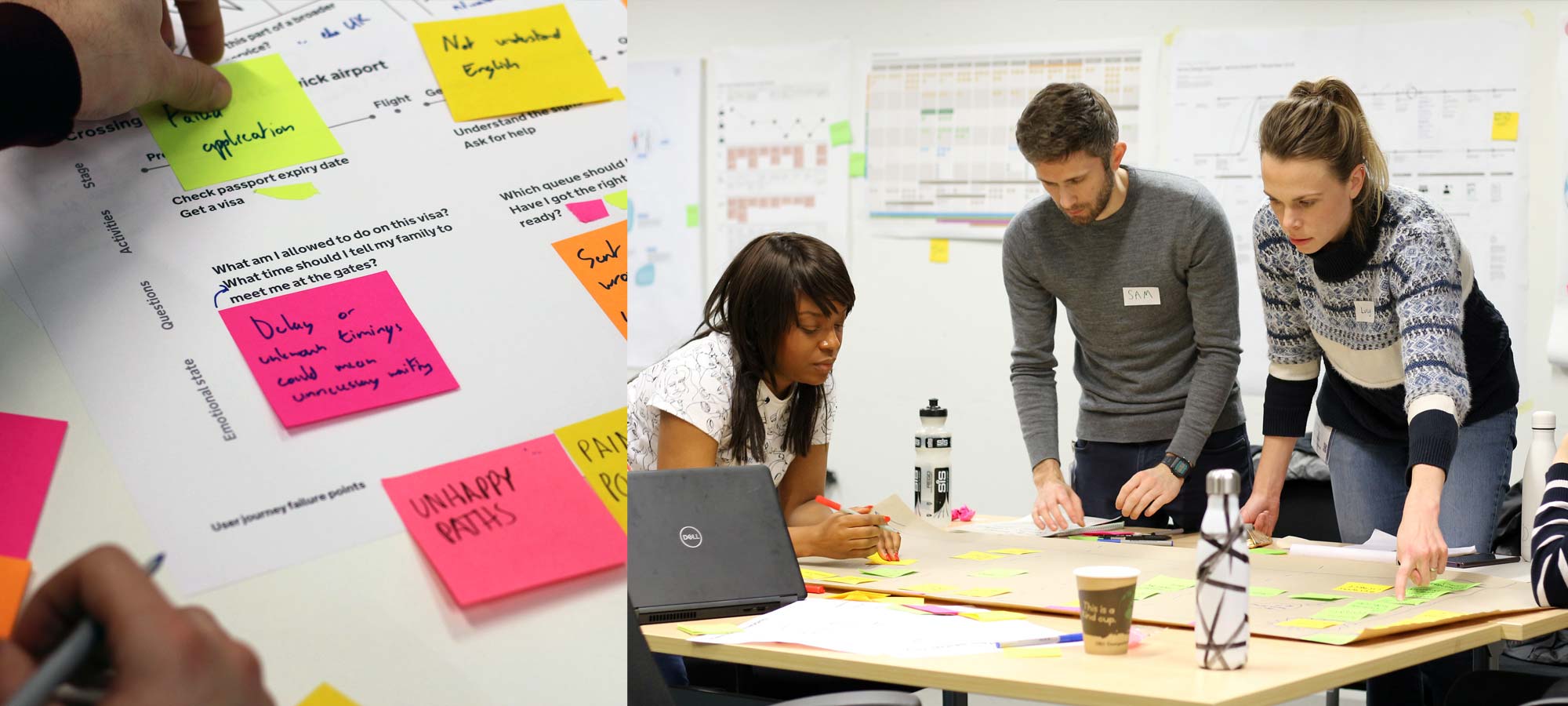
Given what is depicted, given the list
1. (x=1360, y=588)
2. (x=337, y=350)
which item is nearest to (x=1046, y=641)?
(x=1360, y=588)

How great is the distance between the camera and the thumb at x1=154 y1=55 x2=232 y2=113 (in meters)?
0.60

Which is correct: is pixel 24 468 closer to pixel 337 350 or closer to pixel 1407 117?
pixel 337 350

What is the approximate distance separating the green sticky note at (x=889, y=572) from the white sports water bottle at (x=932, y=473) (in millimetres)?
436

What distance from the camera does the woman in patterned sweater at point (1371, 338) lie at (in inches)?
63.9

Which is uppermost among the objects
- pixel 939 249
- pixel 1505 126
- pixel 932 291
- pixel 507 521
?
pixel 507 521

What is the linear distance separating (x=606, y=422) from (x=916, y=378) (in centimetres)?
310

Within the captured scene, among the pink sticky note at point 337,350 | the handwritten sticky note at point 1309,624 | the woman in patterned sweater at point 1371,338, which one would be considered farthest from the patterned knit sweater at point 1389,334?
the pink sticky note at point 337,350

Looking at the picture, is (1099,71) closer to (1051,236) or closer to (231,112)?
(1051,236)

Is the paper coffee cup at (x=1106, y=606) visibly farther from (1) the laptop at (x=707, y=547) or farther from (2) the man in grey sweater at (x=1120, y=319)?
(2) the man in grey sweater at (x=1120, y=319)

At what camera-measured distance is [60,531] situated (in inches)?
19.7

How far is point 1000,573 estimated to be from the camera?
1.62m

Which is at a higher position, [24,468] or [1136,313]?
[24,468]

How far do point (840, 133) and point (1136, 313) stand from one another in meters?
1.66

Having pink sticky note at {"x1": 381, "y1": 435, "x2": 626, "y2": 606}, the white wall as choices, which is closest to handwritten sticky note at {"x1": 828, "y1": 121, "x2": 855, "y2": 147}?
the white wall
